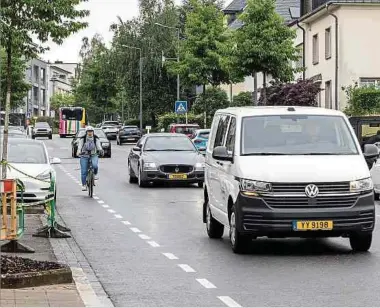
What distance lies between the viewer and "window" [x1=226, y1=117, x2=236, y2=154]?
13.6 m

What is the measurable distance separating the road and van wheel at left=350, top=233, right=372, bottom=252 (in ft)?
0.40

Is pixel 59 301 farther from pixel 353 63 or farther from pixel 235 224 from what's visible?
pixel 353 63

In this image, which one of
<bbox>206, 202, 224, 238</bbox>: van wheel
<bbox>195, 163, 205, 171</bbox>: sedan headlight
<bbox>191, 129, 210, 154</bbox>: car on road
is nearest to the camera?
<bbox>206, 202, 224, 238</bbox>: van wheel

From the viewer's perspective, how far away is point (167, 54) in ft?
261

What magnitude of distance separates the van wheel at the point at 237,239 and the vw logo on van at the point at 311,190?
1018 millimetres

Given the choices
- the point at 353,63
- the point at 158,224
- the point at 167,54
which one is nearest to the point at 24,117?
the point at 167,54

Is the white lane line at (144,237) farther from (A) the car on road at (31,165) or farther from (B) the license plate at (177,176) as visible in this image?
(B) the license plate at (177,176)

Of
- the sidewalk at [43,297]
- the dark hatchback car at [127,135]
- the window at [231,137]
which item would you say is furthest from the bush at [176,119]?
the sidewalk at [43,297]

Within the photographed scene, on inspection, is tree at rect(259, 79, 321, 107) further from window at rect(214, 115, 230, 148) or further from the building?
window at rect(214, 115, 230, 148)

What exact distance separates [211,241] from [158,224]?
9.06 feet

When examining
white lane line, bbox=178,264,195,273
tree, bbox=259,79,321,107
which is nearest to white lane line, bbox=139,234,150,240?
white lane line, bbox=178,264,195,273

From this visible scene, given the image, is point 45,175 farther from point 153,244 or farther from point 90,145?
point 153,244

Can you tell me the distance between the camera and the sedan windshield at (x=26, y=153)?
20361 millimetres

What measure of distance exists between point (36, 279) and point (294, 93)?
3801 centimetres
